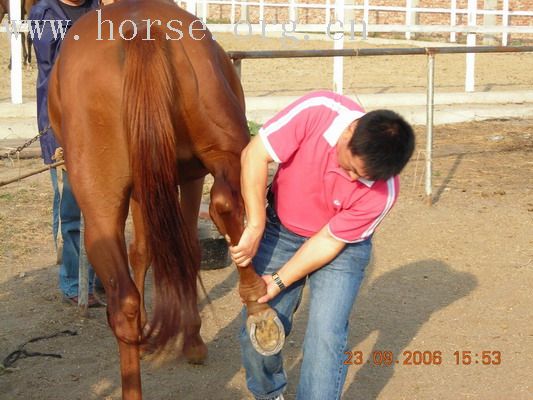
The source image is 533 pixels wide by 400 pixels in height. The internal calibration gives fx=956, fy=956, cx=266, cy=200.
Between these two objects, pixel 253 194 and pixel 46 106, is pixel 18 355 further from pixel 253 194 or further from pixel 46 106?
pixel 253 194

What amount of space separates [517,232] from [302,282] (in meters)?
3.49

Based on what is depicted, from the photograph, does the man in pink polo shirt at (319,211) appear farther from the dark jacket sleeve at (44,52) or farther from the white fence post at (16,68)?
the white fence post at (16,68)

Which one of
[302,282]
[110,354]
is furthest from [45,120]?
[302,282]

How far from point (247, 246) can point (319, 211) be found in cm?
31

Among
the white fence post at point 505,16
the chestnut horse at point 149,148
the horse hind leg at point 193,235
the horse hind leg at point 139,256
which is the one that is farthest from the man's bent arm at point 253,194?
the white fence post at point 505,16

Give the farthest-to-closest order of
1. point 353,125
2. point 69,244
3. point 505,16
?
1. point 505,16
2. point 69,244
3. point 353,125

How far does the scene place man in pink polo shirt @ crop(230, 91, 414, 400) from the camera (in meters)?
3.33

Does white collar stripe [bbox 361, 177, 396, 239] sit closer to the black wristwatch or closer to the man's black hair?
the man's black hair

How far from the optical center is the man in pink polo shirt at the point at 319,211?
131 inches

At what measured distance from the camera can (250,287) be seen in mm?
3543

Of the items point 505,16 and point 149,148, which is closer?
point 149,148

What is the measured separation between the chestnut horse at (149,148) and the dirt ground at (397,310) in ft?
2.06

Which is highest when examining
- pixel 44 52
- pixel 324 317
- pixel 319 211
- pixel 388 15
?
pixel 388 15

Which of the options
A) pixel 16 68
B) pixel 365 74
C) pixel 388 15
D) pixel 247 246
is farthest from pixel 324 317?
pixel 388 15
